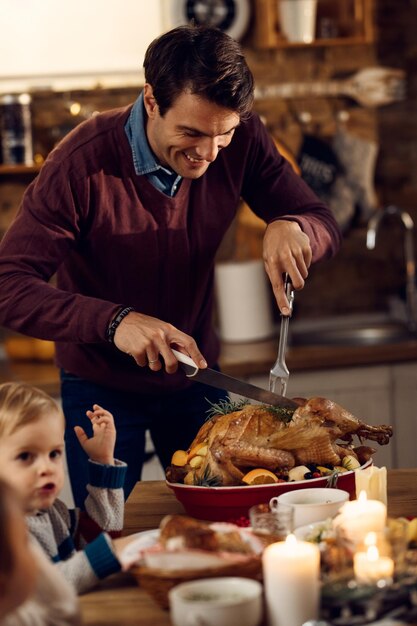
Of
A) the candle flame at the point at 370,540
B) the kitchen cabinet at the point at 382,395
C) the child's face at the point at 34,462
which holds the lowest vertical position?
the kitchen cabinet at the point at 382,395

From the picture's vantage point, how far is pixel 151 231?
7.79 feet

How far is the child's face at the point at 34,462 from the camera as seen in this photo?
1.56m

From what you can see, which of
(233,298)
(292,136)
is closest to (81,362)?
(233,298)

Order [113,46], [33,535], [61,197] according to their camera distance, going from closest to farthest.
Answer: [33,535]
[61,197]
[113,46]

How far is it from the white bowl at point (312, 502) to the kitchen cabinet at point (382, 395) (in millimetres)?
1660

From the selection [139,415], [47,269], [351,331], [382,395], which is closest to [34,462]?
[47,269]

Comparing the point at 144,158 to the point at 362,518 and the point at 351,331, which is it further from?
the point at 351,331

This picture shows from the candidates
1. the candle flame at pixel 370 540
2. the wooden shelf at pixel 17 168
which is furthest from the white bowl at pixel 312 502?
the wooden shelf at pixel 17 168

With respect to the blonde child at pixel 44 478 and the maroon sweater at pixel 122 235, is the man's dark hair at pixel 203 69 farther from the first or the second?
the blonde child at pixel 44 478

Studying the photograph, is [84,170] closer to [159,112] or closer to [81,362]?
[159,112]

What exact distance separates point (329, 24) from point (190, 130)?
1916 mm

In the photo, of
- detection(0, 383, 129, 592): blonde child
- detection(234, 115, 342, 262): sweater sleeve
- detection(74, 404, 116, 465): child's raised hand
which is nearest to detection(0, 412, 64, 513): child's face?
detection(0, 383, 129, 592): blonde child

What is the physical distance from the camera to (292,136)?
393cm

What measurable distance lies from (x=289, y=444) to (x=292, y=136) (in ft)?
7.37
